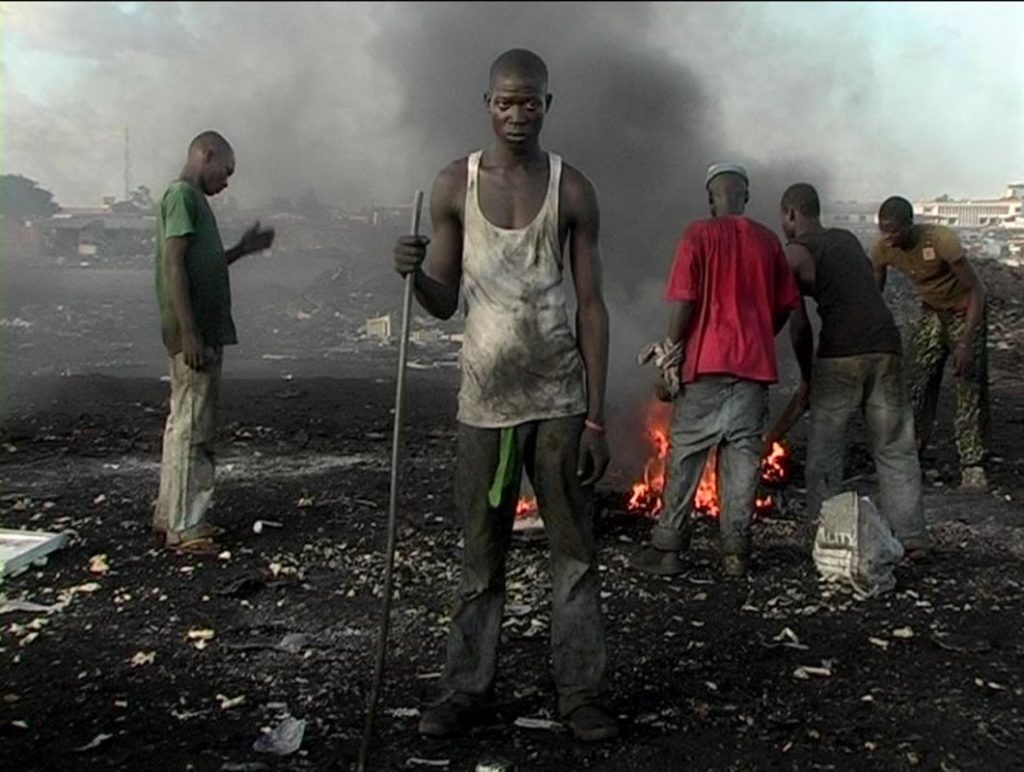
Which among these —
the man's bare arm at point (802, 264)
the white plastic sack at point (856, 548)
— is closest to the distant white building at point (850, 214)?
the man's bare arm at point (802, 264)

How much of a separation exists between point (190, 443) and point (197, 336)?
1.92 ft

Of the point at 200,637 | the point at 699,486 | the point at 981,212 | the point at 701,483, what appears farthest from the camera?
the point at 981,212

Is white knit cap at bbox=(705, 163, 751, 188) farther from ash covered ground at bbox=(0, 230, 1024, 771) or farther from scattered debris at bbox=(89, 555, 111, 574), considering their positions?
scattered debris at bbox=(89, 555, 111, 574)

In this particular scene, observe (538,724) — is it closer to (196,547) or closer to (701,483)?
(196,547)

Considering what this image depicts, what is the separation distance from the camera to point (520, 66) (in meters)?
3.43

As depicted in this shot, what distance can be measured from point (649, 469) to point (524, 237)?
3.78 metres

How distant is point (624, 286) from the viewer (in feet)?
39.1

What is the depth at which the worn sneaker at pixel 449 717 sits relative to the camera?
141 inches

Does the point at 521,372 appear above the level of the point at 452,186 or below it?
below

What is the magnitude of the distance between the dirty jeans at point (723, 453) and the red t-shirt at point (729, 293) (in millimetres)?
104

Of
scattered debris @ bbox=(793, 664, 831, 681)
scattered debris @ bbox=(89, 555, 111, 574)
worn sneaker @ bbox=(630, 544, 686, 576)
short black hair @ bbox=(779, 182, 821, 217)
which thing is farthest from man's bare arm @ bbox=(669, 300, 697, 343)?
scattered debris @ bbox=(89, 555, 111, 574)

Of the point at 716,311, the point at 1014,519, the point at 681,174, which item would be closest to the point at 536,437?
the point at 716,311

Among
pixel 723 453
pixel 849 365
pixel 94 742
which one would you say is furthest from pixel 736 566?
pixel 94 742

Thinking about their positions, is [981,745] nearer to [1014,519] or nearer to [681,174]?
[1014,519]
